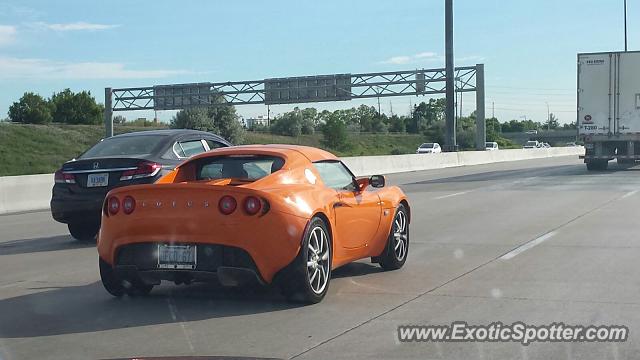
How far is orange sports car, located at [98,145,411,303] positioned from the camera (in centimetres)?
697

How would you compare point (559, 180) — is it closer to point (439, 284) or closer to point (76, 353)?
point (439, 284)

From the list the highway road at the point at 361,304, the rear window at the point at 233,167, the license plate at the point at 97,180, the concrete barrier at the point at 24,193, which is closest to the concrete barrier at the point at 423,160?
the concrete barrier at the point at 24,193

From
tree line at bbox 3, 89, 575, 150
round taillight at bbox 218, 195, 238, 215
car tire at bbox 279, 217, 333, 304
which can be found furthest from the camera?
tree line at bbox 3, 89, 575, 150

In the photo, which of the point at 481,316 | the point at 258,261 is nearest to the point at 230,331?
the point at 258,261

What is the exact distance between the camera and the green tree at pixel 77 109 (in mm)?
104125

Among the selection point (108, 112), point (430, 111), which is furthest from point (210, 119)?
point (430, 111)

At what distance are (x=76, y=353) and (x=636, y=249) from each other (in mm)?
7743

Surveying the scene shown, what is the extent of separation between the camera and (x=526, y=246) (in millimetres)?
11180

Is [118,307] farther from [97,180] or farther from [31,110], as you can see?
[31,110]

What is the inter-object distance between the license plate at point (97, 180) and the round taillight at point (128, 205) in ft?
14.5

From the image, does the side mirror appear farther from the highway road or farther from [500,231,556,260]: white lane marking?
[500,231,556,260]: white lane marking

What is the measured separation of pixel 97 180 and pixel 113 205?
4.42m

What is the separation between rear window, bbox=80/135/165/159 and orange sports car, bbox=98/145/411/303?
4189mm

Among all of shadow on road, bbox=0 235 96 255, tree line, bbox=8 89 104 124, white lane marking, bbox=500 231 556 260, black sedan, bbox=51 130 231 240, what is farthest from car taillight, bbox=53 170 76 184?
tree line, bbox=8 89 104 124
